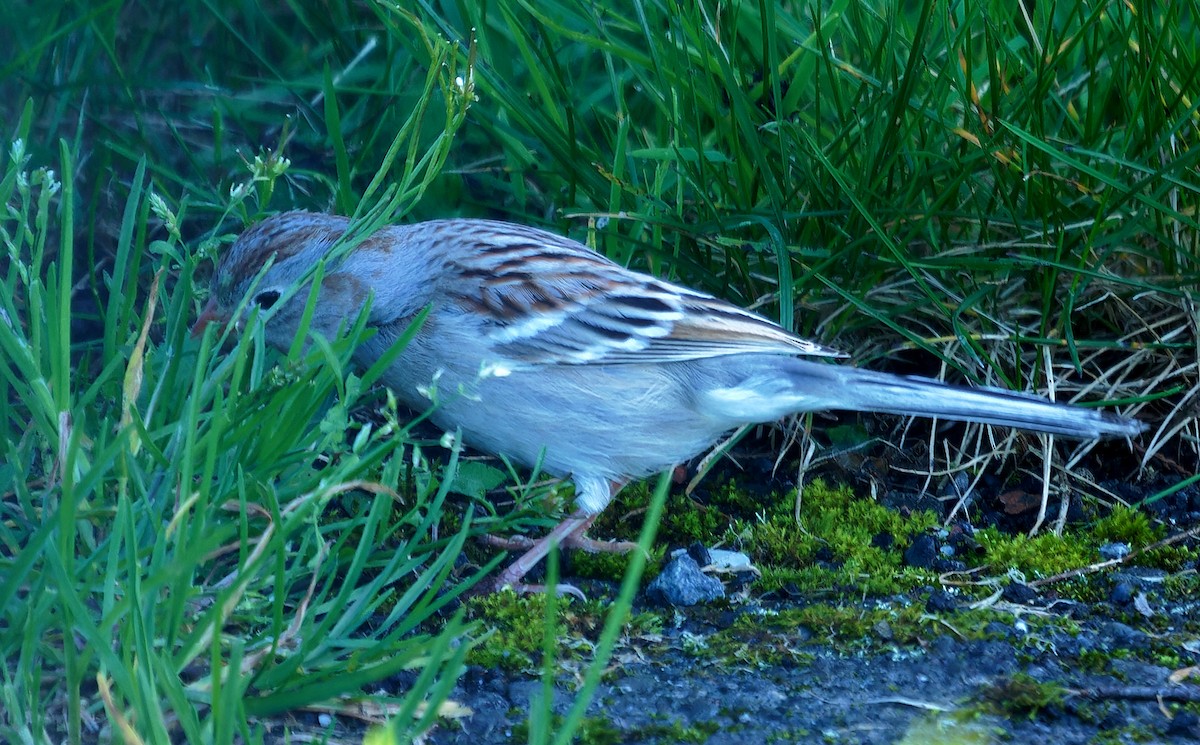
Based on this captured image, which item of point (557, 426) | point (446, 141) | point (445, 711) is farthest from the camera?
point (557, 426)

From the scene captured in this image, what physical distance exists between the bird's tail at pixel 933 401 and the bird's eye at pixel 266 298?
1.58 m

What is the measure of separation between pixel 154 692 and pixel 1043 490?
8.28ft

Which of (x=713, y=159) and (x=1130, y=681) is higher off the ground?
(x=713, y=159)

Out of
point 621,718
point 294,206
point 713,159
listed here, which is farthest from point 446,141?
point 294,206

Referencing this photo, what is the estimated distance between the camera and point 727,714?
8.31 ft

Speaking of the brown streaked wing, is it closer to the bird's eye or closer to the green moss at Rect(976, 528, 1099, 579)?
the bird's eye

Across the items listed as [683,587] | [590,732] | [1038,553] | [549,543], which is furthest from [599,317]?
[590,732]

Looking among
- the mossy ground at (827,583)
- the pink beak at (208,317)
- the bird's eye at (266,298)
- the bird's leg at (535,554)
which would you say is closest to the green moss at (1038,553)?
the mossy ground at (827,583)

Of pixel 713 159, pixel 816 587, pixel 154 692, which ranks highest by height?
pixel 713 159

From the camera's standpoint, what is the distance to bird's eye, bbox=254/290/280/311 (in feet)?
12.5

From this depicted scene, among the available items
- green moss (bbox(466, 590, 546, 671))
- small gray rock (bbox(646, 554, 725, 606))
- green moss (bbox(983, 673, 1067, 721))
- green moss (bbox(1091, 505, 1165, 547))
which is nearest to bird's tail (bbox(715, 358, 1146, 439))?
green moss (bbox(1091, 505, 1165, 547))

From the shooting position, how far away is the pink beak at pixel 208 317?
3.70 m

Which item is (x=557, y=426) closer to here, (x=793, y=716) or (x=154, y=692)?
(x=793, y=716)

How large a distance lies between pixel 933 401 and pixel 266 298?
206cm
